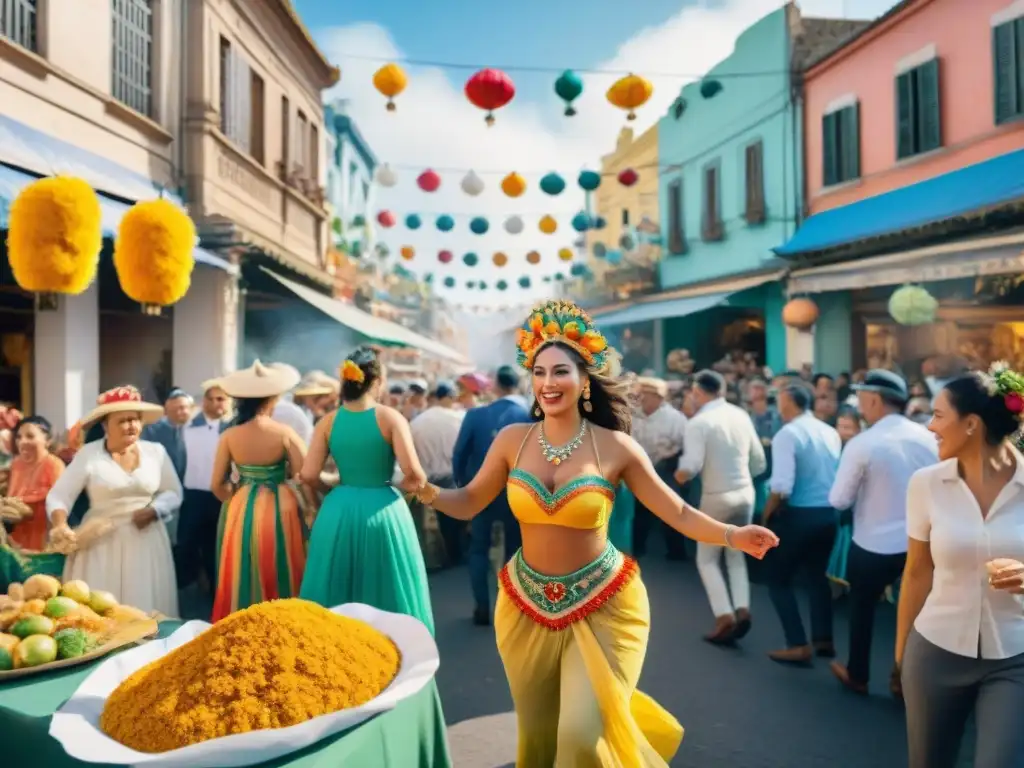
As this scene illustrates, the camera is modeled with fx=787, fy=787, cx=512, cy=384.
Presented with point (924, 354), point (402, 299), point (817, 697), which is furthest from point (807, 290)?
point (402, 299)

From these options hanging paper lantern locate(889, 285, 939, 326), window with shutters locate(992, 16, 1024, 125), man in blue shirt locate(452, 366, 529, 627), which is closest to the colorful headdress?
man in blue shirt locate(452, 366, 529, 627)

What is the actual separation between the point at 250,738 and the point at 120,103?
9.62m

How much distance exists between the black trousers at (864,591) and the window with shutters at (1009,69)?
926cm

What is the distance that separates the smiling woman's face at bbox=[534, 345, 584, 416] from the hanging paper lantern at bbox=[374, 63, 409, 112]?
8.65 m

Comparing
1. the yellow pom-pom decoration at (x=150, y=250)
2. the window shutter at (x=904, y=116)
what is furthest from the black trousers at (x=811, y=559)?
the window shutter at (x=904, y=116)

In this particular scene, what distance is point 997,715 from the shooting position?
2.70 metres

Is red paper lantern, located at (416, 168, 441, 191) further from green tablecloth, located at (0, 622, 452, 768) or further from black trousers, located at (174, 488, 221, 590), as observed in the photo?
green tablecloth, located at (0, 622, 452, 768)

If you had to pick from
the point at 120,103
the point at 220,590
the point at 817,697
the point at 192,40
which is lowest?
the point at 817,697

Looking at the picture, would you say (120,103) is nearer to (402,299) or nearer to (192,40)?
(192,40)

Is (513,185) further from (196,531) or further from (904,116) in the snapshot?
(196,531)

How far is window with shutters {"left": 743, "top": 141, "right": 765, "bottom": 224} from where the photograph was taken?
1781 cm

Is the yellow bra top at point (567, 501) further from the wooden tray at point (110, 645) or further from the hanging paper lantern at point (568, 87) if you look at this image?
the hanging paper lantern at point (568, 87)

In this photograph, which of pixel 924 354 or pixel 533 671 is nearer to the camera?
pixel 533 671

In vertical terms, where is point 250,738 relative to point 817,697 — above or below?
above
